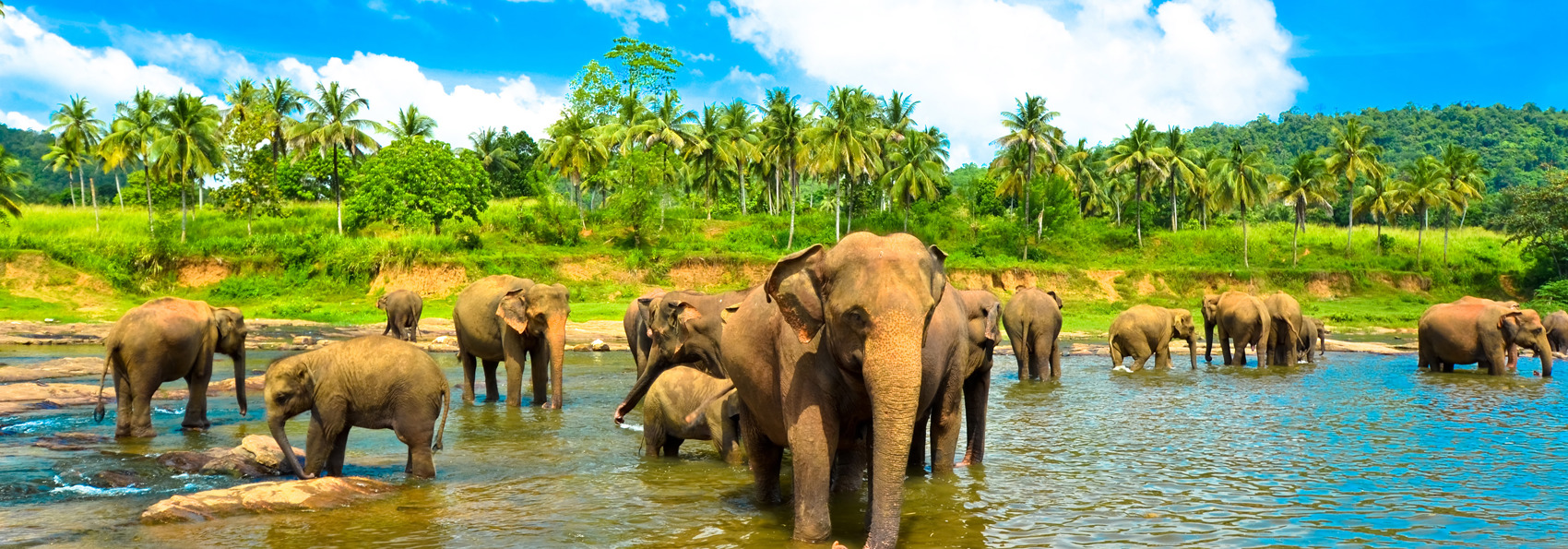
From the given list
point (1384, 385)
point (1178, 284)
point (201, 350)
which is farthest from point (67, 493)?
point (1178, 284)

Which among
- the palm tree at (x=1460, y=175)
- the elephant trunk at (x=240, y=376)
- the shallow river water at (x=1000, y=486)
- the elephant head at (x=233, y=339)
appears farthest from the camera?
the palm tree at (x=1460, y=175)

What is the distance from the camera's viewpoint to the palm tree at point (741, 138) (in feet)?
243

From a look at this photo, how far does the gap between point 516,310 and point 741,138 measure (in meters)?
60.9

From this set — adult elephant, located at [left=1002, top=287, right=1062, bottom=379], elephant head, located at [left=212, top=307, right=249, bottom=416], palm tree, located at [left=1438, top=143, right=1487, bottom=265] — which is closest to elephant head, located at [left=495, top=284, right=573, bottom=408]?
elephant head, located at [left=212, top=307, right=249, bottom=416]

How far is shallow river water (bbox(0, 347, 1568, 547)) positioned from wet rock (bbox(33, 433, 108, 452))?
27 centimetres

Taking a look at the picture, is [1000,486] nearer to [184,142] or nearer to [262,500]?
[262,500]

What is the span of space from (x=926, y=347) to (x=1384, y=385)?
17.9 metres

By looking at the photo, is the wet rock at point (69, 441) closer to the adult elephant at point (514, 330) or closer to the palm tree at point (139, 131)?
the adult elephant at point (514, 330)

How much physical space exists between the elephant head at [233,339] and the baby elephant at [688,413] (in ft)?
20.5

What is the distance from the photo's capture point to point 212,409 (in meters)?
16.1

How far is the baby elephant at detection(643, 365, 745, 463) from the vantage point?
1105 cm

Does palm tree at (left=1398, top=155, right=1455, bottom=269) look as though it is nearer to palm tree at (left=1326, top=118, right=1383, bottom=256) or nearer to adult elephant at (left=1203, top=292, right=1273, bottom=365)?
palm tree at (left=1326, top=118, right=1383, bottom=256)

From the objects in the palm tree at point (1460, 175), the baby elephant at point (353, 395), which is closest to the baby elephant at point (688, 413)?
the baby elephant at point (353, 395)

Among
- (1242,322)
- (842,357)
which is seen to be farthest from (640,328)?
(1242,322)
